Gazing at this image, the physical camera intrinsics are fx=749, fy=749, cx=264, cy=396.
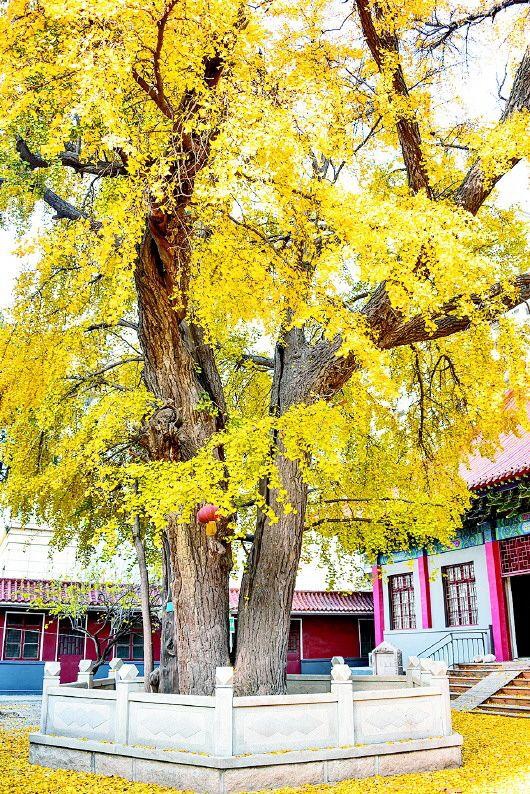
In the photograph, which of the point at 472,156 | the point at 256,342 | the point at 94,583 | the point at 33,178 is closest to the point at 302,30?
the point at 472,156

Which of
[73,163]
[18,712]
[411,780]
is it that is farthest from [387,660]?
[73,163]

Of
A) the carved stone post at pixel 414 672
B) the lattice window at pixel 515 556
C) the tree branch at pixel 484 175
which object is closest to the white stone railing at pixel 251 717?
the carved stone post at pixel 414 672

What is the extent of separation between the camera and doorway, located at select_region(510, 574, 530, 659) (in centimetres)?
1606

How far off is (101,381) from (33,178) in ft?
10.1

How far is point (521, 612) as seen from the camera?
55.5ft

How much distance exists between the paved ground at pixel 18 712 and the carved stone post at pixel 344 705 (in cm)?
774

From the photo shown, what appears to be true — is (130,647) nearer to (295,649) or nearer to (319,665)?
(295,649)

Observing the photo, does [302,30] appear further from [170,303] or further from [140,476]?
[140,476]

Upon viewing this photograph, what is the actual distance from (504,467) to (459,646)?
4.57 metres

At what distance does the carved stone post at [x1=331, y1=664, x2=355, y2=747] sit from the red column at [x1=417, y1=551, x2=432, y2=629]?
11417 millimetres

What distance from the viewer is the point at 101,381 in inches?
429

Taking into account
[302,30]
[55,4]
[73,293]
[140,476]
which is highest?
[302,30]

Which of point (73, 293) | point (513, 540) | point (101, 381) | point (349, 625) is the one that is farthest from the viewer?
point (349, 625)

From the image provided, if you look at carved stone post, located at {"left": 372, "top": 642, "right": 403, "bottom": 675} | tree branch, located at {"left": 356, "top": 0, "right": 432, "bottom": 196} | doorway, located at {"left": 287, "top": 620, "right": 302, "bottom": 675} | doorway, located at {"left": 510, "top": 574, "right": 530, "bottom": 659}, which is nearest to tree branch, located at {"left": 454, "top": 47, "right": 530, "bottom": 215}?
tree branch, located at {"left": 356, "top": 0, "right": 432, "bottom": 196}
